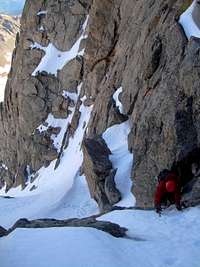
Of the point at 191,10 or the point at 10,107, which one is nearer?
the point at 191,10

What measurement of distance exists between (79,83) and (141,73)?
31.2 meters

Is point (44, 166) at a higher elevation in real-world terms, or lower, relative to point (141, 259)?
lower

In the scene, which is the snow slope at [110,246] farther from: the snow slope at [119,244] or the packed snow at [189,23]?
the packed snow at [189,23]

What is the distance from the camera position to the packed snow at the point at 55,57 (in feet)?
197

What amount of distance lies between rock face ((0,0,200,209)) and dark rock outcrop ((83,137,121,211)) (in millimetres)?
54

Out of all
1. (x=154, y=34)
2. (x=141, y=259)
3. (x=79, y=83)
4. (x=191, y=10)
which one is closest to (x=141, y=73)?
(x=154, y=34)

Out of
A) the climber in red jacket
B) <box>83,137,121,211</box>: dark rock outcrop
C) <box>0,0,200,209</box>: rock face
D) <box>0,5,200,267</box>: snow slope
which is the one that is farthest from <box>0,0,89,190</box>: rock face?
<box>0,5,200,267</box>: snow slope

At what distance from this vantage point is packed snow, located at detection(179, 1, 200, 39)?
70.5 ft

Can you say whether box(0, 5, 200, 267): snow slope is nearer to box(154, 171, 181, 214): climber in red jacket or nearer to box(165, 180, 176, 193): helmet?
box(154, 171, 181, 214): climber in red jacket

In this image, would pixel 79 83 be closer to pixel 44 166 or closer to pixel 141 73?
pixel 44 166

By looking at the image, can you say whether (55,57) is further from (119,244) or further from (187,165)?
(119,244)

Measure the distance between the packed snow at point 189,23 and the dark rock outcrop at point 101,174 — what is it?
756 cm

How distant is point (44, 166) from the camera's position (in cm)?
5781

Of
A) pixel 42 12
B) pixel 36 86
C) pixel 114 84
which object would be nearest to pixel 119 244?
pixel 114 84
